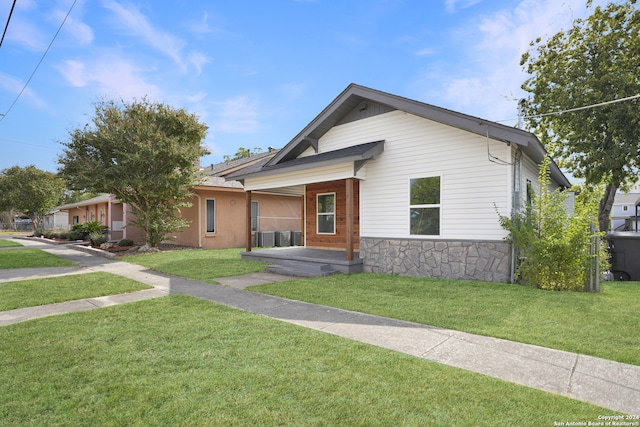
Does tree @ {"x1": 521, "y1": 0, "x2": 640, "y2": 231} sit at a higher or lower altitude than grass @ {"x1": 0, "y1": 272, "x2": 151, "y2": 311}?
higher

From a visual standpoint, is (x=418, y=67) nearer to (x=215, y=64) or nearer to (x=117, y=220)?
(x=215, y=64)

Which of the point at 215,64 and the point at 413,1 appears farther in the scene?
the point at 215,64

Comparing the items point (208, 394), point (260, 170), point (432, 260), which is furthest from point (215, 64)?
point (208, 394)

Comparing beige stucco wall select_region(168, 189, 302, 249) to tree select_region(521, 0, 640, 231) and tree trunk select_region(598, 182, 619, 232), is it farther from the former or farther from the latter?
tree trunk select_region(598, 182, 619, 232)

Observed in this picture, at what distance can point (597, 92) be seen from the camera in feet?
44.7

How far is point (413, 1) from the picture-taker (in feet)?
34.2

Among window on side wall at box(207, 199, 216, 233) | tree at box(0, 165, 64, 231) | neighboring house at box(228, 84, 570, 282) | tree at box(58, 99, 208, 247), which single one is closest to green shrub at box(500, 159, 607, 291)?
neighboring house at box(228, 84, 570, 282)

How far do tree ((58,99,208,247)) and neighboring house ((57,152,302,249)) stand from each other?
1.38 metres

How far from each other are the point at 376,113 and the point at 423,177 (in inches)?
97.3

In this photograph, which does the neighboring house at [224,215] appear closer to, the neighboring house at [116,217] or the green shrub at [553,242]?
the neighboring house at [116,217]

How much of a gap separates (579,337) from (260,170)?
9.35 meters

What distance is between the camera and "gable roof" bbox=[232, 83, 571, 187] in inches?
272

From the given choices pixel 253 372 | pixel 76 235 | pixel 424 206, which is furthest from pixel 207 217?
pixel 253 372

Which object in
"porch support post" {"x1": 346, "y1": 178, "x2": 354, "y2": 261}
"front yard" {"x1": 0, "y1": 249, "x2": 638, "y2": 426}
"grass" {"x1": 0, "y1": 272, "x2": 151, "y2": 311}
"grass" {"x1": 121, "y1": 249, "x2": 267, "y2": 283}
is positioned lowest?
"grass" {"x1": 0, "y1": 272, "x2": 151, "y2": 311}
